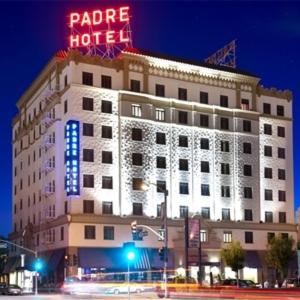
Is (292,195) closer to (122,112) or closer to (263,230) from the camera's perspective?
(263,230)

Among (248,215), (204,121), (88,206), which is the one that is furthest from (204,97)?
(88,206)

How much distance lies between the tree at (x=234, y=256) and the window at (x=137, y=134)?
16.7 metres

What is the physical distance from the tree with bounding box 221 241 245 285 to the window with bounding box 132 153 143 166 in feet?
47.1

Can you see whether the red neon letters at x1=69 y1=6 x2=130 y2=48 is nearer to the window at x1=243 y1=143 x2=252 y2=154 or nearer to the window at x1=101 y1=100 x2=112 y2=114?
the window at x1=101 y1=100 x2=112 y2=114

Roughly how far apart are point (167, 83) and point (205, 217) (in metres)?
17.4

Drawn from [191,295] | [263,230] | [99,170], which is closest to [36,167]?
[99,170]

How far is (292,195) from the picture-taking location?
3836 inches

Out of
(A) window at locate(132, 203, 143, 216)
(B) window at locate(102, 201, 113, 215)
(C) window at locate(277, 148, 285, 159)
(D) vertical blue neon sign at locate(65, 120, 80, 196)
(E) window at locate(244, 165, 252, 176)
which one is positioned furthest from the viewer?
(C) window at locate(277, 148, 285, 159)

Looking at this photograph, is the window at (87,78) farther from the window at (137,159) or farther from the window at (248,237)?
the window at (248,237)

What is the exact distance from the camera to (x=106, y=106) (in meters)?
84.7

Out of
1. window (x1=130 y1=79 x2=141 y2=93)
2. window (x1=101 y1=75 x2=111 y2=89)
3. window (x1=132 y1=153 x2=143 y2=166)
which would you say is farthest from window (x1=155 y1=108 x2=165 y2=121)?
window (x1=101 y1=75 x2=111 y2=89)

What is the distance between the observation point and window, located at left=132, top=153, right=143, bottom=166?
8562 centimetres

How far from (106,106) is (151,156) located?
326 inches

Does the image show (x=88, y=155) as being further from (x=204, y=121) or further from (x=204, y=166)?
(x=204, y=121)
